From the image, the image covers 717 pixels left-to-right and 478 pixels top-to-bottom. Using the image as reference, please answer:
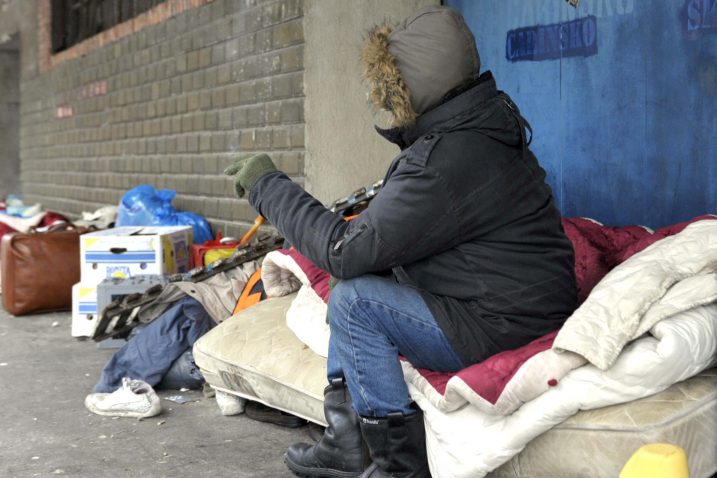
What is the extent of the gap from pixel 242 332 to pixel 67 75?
717 centimetres

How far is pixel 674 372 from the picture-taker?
244 centimetres

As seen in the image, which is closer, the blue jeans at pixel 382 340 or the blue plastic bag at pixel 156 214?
the blue jeans at pixel 382 340

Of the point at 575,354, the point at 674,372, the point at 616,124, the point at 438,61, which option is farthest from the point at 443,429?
the point at 616,124

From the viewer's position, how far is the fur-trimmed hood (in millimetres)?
2719

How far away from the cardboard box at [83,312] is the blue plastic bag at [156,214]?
1260 mm

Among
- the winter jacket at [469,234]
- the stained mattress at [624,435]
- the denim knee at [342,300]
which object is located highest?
the winter jacket at [469,234]

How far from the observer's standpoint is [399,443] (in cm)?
279

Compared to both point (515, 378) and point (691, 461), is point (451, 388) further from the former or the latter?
point (691, 461)

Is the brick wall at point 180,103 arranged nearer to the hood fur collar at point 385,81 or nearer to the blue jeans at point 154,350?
the blue jeans at point 154,350

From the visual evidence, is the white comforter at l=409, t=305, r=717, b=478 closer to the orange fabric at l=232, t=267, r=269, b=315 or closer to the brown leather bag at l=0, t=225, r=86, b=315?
the orange fabric at l=232, t=267, r=269, b=315

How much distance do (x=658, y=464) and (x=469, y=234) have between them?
1.09 m

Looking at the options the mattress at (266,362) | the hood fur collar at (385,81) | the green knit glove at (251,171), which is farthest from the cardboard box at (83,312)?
the hood fur collar at (385,81)

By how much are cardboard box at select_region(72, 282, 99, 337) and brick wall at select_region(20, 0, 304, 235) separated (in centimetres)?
125

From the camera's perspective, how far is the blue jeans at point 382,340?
8.84 ft
